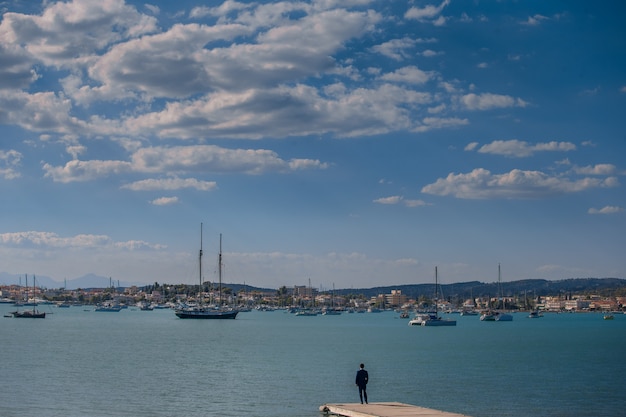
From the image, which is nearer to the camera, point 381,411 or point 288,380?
point 381,411

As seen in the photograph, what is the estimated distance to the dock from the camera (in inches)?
1558

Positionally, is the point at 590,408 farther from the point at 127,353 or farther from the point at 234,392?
the point at 127,353

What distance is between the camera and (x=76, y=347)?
104625mm

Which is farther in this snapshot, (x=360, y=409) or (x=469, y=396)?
(x=469, y=396)

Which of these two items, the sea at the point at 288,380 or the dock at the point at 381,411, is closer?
the dock at the point at 381,411

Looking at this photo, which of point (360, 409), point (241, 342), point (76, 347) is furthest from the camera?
point (241, 342)

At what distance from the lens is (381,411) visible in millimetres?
40750

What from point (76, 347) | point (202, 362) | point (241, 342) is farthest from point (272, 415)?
point (241, 342)

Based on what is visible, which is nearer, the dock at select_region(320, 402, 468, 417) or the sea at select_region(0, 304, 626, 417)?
the dock at select_region(320, 402, 468, 417)

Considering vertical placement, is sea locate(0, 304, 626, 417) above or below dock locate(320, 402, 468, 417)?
below

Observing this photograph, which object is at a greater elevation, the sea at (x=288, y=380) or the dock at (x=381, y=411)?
the dock at (x=381, y=411)

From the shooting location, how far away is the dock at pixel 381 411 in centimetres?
3956

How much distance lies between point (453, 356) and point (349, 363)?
56.8 feet

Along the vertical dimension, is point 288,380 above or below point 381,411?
below
